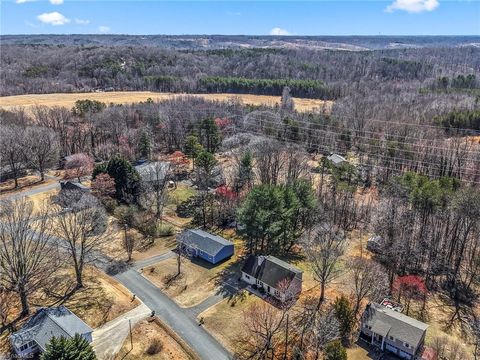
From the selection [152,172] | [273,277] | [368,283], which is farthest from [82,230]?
[368,283]

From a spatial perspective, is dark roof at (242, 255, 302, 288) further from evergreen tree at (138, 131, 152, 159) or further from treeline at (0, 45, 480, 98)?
treeline at (0, 45, 480, 98)

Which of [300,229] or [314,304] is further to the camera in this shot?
[300,229]

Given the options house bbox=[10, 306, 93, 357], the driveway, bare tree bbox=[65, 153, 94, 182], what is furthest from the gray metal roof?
house bbox=[10, 306, 93, 357]

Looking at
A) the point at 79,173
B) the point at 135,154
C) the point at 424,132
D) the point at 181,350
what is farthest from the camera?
the point at 424,132

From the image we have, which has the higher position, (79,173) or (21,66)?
(21,66)

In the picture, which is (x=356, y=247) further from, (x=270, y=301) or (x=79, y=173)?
(x=79, y=173)

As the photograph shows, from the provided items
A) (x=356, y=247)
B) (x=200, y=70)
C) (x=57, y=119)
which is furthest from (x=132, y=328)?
(x=200, y=70)

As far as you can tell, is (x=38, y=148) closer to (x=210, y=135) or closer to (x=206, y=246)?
(x=210, y=135)
